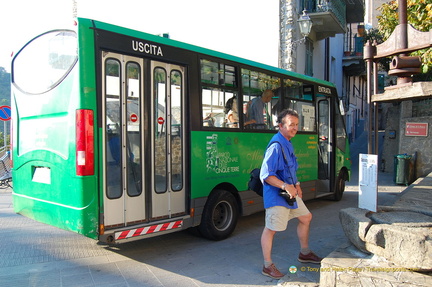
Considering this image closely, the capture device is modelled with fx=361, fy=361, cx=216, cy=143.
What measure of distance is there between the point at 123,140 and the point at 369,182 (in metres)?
3.18

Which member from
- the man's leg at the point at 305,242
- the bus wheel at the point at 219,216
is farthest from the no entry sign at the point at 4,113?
the man's leg at the point at 305,242

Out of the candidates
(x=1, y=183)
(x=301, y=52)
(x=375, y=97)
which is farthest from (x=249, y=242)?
(x=301, y=52)

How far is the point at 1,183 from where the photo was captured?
37.2ft

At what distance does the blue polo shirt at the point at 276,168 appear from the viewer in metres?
4.12

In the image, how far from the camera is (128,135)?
4605 mm

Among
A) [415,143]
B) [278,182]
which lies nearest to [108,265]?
[278,182]

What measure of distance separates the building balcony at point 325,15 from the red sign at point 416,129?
6.09 metres

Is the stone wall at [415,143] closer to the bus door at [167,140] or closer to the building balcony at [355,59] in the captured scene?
the bus door at [167,140]

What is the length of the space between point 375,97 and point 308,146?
350 centimetres

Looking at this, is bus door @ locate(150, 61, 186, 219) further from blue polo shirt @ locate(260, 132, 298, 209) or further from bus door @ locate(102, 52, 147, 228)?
blue polo shirt @ locate(260, 132, 298, 209)

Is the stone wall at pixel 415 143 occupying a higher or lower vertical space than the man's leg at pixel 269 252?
higher

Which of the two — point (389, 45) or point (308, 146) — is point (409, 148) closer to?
point (308, 146)

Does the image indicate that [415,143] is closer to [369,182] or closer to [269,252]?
[369,182]

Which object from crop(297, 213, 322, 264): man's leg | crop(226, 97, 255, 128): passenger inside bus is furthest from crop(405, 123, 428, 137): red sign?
crop(297, 213, 322, 264): man's leg
